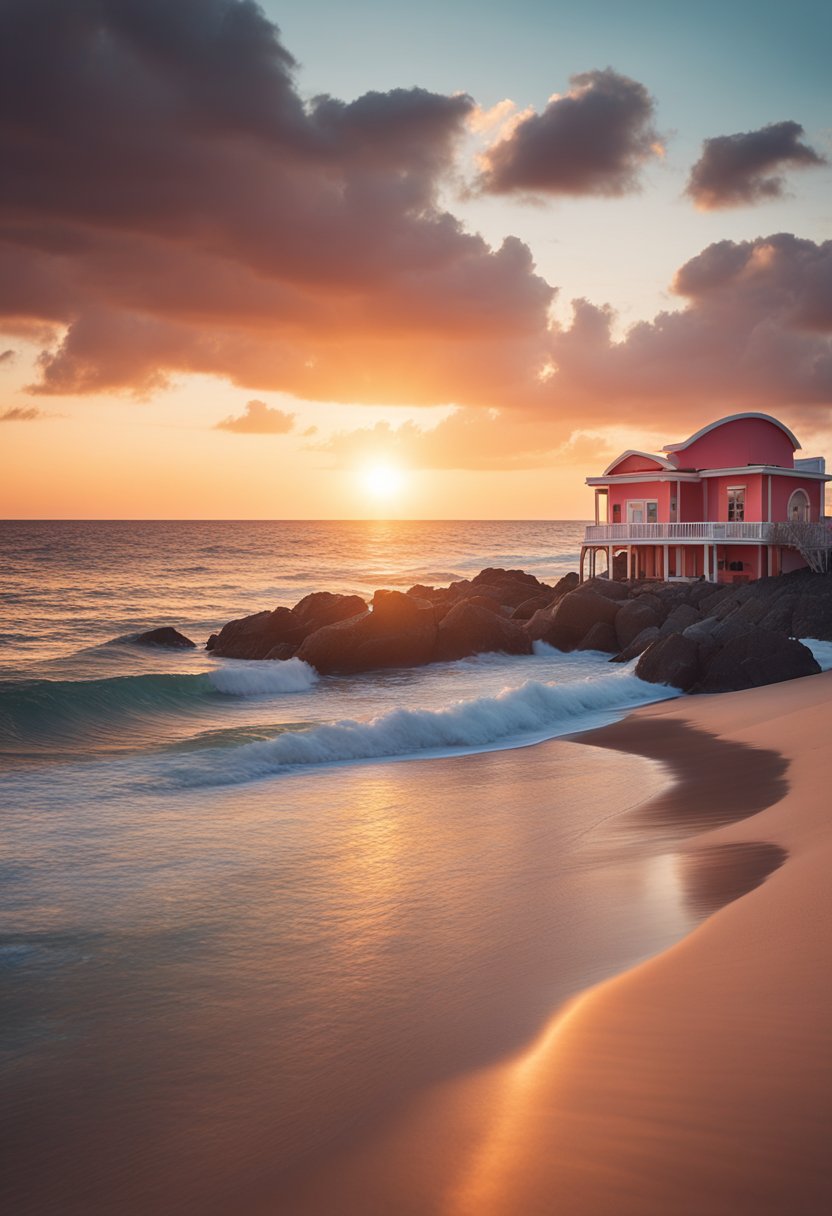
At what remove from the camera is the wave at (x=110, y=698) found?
17531mm

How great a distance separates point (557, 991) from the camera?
519cm

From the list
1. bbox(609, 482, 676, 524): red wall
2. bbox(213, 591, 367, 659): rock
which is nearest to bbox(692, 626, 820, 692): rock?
bbox(213, 591, 367, 659): rock

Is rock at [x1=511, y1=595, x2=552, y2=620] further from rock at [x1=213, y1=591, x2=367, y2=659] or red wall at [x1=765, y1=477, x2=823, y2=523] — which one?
red wall at [x1=765, y1=477, x2=823, y2=523]

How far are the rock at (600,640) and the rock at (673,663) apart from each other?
6.75m

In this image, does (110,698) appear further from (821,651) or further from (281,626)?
(821,651)

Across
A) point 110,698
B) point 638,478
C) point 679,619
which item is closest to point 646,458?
point 638,478

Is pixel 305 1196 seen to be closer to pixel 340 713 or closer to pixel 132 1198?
pixel 132 1198

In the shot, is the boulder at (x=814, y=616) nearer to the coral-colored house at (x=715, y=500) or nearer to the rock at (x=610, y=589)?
the rock at (x=610, y=589)

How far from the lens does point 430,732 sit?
15.6m

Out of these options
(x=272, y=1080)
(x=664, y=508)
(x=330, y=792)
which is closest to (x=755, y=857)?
(x=272, y=1080)

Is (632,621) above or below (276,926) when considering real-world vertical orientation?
above

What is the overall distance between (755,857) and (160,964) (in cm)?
448

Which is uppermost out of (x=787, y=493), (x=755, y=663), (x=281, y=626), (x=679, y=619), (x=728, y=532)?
(x=787, y=493)

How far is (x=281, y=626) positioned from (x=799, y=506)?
22.3m
